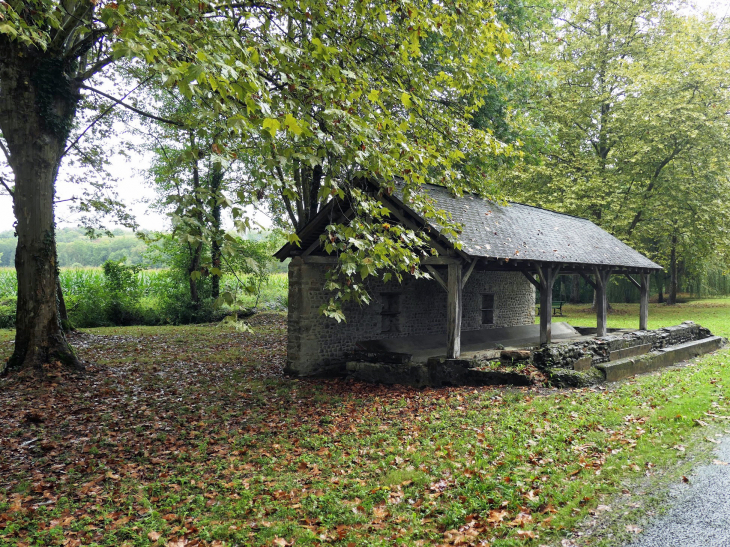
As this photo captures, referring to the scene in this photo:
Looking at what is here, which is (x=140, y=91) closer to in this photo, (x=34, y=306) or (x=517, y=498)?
(x=34, y=306)

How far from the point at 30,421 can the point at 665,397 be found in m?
11.2

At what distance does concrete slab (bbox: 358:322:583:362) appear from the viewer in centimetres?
1228

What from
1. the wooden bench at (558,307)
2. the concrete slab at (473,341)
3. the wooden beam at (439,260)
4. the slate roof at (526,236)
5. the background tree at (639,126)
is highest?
the background tree at (639,126)

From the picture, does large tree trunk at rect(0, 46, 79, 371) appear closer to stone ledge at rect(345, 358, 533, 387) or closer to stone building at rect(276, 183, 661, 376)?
stone building at rect(276, 183, 661, 376)

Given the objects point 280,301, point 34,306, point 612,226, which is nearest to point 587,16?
point 612,226

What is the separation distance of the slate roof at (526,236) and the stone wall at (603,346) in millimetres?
2232

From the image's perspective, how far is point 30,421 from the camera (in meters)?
7.76

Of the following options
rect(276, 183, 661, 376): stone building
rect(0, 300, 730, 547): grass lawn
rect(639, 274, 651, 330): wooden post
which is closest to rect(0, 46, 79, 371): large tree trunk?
rect(0, 300, 730, 547): grass lawn

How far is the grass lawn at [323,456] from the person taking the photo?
4637 millimetres

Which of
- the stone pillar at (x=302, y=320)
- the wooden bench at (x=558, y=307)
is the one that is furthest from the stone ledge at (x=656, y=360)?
the wooden bench at (x=558, y=307)

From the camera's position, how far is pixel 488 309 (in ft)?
54.4

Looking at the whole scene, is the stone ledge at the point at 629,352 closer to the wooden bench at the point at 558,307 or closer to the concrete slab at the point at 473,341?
the concrete slab at the point at 473,341

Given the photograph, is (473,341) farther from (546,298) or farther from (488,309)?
(546,298)

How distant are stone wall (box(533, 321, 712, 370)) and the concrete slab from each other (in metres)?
1.94
